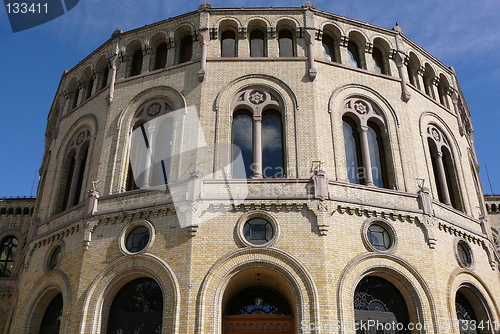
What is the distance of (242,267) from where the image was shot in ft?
52.9

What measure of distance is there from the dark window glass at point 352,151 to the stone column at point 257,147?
3588 mm

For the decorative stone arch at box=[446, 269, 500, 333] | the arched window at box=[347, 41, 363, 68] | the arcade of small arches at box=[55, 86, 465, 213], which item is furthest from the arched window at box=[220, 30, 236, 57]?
the decorative stone arch at box=[446, 269, 500, 333]

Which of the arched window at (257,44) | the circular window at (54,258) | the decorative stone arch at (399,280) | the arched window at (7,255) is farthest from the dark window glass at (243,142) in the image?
the arched window at (7,255)

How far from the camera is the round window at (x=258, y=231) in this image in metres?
16.6

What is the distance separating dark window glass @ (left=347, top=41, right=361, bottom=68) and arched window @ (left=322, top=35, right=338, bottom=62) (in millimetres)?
766

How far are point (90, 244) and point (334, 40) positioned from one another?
13.4 meters

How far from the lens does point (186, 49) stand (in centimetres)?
2220

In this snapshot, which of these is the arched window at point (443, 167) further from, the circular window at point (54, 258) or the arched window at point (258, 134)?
the circular window at point (54, 258)

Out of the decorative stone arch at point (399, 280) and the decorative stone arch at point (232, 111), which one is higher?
the decorative stone arch at point (232, 111)

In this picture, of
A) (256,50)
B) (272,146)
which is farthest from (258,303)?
(256,50)

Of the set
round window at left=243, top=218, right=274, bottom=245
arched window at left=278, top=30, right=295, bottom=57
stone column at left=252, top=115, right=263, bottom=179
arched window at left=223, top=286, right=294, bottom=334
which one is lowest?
arched window at left=223, top=286, right=294, bottom=334

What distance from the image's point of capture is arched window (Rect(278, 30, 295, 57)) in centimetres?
2112

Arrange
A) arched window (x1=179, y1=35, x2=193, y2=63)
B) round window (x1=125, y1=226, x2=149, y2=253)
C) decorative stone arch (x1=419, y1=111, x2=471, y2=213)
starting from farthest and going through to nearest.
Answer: arched window (x1=179, y1=35, x2=193, y2=63) < decorative stone arch (x1=419, y1=111, x2=471, y2=213) < round window (x1=125, y1=226, x2=149, y2=253)

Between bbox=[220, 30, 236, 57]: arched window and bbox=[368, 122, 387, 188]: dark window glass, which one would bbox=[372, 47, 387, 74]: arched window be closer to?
bbox=[368, 122, 387, 188]: dark window glass
